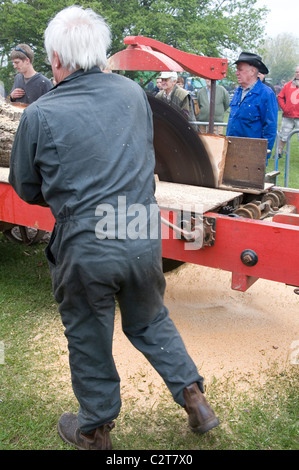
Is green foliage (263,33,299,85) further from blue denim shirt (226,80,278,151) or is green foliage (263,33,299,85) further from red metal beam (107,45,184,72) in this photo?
red metal beam (107,45,184,72)

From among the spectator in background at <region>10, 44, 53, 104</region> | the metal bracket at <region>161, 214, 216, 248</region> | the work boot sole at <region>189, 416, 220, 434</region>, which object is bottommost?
the work boot sole at <region>189, 416, 220, 434</region>

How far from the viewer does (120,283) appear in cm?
209

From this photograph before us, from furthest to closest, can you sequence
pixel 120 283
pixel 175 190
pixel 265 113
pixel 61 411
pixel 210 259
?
pixel 265 113 → pixel 175 190 → pixel 210 259 → pixel 61 411 → pixel 120 283

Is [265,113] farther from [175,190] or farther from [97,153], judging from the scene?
[97,153]

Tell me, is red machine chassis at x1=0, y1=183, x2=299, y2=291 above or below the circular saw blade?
below

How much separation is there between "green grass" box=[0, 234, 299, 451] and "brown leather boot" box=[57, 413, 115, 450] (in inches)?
1.9

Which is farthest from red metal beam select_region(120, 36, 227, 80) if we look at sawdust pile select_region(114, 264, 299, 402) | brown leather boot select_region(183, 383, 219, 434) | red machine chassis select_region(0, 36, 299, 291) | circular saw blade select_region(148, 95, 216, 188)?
brown leather boot select_region(183, 383, 219, 434)

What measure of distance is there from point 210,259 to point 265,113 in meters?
2.13

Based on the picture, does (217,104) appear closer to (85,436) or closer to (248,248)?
(248,248)

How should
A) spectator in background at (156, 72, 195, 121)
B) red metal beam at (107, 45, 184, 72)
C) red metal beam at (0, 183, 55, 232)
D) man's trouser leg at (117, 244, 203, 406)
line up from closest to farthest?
man's trouser leg at (117, 244, 203, 406) < red metal beam at (107, 45, 184, 72) < red metal beam at (0, 183, 55, 232) < spectator in background at (156, 72, 195, 121)

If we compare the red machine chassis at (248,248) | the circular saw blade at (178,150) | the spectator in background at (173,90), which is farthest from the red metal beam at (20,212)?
the spectator in background at (173,90)

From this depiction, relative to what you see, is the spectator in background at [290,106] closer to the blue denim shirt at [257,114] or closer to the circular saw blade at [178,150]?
the blue denim shirt at [257,114]

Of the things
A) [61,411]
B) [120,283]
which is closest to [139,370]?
[61,411]

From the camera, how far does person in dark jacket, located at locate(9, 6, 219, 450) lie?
1.97 meters
